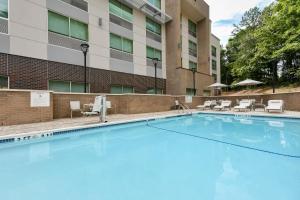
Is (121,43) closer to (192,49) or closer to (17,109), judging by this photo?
(17,109)

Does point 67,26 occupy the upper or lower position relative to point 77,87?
upper

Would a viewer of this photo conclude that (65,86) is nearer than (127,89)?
Yes

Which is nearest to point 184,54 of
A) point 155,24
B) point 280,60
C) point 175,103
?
point 155,24

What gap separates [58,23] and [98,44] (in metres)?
2.75

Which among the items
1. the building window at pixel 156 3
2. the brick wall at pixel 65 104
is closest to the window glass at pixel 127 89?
the brick wall at pixel 65 104

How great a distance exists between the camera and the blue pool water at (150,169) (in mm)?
2871

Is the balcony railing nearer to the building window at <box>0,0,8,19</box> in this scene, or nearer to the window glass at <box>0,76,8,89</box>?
the building window at <box>0,0,8,19</box>

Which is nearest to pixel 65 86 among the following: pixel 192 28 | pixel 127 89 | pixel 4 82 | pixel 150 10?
pixel 4 82

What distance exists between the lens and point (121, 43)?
15.4m

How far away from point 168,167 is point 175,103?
1283 cm

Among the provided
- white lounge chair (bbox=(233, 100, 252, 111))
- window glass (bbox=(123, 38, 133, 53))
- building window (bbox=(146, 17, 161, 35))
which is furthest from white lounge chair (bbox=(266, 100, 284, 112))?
building window (bbox=(146, 17, 161, 35))

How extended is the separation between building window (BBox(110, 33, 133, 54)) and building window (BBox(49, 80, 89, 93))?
4142 millimetres

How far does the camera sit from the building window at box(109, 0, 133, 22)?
587 inches

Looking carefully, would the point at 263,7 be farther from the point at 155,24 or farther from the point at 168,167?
the point at 168,167
